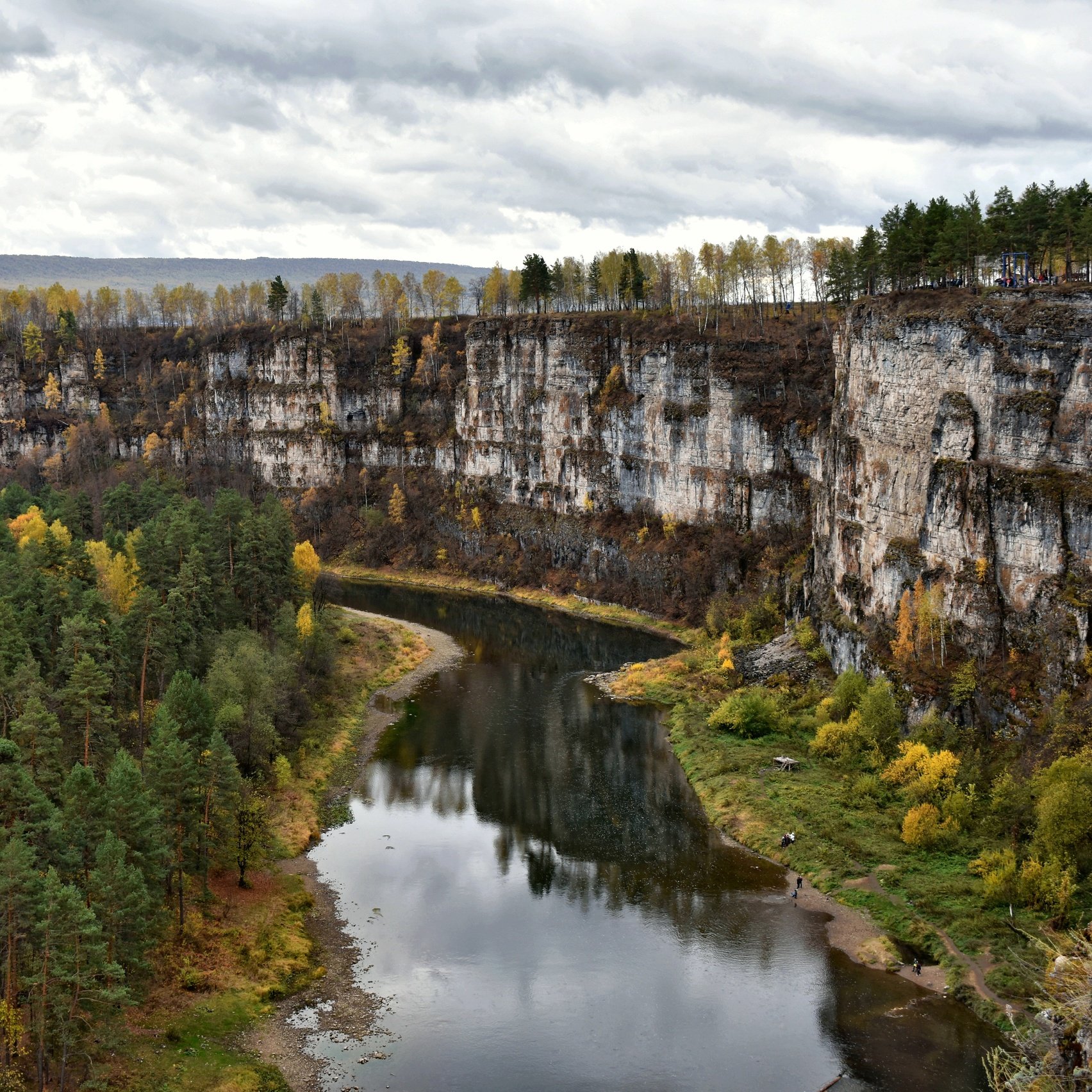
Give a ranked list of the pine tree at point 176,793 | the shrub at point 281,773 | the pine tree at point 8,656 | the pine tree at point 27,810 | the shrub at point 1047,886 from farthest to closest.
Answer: the shrub at point 281,773 → the pine tree at point 8,656 → the pine tree at point 176,793 → the shrub at point 1047,886 → the pine tree at point 27,810

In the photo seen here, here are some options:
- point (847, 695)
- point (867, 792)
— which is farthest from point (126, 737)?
point (847, 695)

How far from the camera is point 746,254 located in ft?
342

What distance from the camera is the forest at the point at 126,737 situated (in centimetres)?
2862

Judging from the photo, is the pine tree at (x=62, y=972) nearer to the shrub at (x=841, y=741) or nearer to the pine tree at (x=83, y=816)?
the pine tree at (x=83, y=816)

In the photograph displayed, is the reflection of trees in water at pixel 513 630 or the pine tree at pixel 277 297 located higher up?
the pine tree at pixel 277 297

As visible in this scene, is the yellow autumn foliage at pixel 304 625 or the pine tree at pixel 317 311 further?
the pine tree at pixel 317 311

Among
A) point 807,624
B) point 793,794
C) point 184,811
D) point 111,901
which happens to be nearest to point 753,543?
point 807,624

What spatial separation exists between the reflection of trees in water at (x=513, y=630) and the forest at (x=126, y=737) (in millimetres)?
13745

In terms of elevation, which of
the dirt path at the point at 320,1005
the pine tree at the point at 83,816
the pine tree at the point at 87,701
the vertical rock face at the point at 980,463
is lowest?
the dirt path at the point at 320,1005

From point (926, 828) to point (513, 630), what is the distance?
46.9 metres

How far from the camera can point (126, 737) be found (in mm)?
48562

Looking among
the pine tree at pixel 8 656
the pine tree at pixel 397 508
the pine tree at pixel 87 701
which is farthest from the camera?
the pine tree at pixel 397 508

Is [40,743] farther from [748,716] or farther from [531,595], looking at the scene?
[531,595]

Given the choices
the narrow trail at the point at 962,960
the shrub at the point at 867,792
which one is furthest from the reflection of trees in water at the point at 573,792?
the shrub at the point at 867,792
